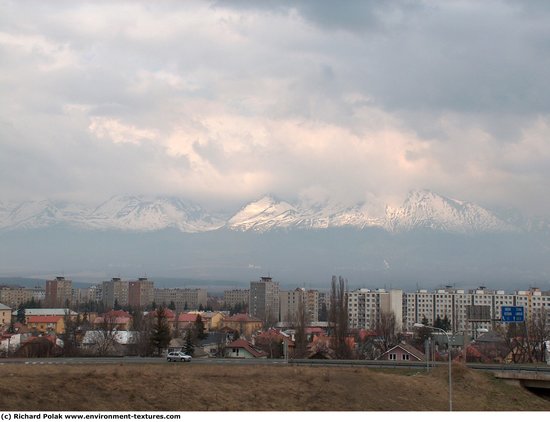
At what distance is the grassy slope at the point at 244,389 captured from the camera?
1510 inches

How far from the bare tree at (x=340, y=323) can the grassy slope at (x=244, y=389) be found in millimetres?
31312

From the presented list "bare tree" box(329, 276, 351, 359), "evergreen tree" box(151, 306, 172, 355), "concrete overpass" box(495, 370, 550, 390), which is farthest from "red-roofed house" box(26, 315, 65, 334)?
"concrete overpass" box(495, 370, 550, 390)

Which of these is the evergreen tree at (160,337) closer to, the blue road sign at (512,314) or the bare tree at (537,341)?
the blue road sign at (512,314)

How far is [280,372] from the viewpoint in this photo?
50562 millimetres

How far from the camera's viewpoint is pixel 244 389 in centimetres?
4519

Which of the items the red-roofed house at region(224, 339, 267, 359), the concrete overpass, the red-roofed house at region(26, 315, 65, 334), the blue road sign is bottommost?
the red-roofed house at region(26, 315, 65, 334)

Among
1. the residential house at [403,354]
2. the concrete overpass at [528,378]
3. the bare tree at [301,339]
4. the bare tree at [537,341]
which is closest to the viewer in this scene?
the concrete overpass at [528,378]

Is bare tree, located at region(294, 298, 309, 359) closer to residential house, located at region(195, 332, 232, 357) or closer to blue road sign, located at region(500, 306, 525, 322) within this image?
residential house, located at region(195, 332, 232, 357)

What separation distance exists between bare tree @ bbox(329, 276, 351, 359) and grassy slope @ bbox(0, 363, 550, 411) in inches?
1233

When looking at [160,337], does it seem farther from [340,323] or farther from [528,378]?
[528,378]

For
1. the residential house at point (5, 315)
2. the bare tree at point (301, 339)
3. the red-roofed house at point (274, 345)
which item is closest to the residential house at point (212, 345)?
the red-roofed house at point (274, 345)

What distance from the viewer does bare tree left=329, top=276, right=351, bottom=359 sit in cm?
8775

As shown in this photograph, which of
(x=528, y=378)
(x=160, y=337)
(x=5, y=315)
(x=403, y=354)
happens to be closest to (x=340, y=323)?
(x=403, y=354)

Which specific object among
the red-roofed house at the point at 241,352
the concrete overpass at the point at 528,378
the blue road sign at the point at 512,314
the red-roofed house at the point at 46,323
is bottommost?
the red-roofed house at the point at 46,323
